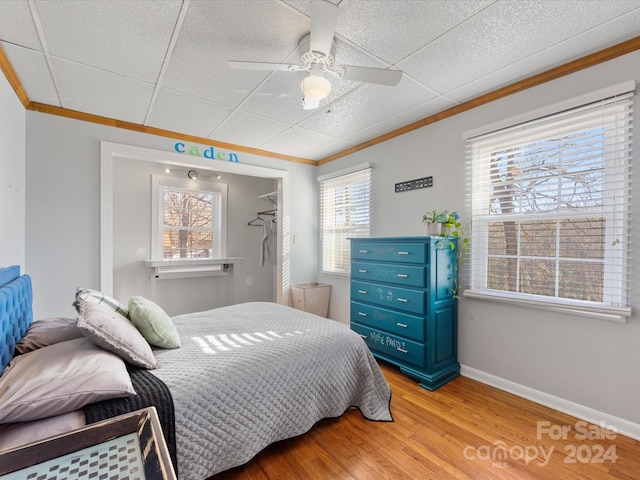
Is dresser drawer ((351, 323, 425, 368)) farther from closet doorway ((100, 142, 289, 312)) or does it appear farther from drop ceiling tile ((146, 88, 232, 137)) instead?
drop ceiling tile ((146, 88, 232, 137))

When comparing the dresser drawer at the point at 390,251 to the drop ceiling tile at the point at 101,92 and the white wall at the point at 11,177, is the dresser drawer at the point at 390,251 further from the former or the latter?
the white wall at the point at 11,177

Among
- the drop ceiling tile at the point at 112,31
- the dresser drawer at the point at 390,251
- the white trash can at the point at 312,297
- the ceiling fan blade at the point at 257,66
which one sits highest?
the drop ceiling tile at the point at 112,31

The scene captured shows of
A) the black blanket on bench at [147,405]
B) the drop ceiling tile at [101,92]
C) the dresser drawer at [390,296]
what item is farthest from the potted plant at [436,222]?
the drop ceiling tile at [101,92]

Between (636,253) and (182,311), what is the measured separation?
5.04 meters

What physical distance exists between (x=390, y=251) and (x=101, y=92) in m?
2.83

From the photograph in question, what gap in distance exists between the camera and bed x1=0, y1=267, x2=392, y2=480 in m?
1.23

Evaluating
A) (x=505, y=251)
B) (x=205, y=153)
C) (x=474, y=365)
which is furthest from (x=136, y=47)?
(x=474, y=365)

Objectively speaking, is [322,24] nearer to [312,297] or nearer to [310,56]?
[310,56]

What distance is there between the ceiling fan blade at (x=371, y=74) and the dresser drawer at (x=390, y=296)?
1.67 meters

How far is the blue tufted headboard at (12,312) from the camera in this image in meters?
1.29

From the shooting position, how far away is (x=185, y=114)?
2799mm

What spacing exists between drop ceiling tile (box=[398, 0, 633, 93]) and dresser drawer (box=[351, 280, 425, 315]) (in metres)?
1.73

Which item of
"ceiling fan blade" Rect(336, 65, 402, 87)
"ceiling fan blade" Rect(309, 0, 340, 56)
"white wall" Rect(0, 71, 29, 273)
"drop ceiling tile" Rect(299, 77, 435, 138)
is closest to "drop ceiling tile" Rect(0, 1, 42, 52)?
"white wall" Rect(0, 71, 29, 273)

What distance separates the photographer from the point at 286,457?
1660 mm
